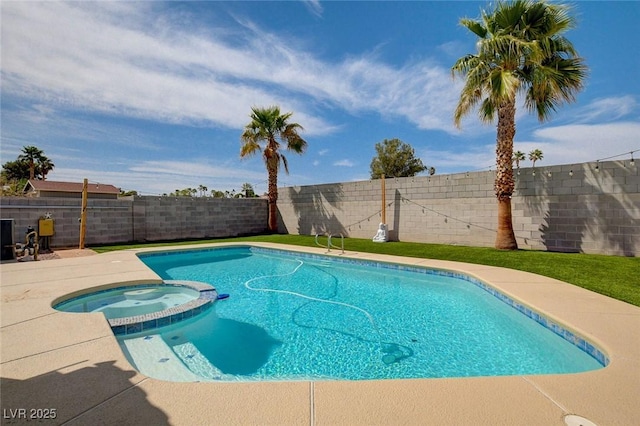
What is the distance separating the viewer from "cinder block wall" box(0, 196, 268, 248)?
10.5 metres

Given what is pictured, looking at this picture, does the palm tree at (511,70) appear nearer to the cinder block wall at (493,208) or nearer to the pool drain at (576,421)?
the cinder block wall at (493,208)

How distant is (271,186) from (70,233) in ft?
27.9

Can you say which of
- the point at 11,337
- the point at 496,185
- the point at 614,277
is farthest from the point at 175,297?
the point at 496,185

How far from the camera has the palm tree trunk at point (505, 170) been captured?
8.37 meters

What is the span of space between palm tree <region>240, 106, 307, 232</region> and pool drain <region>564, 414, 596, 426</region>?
560 inches

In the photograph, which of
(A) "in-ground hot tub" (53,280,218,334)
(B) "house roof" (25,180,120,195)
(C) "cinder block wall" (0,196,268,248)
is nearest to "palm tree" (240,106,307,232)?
(C) "cinder block wall" (0,196,268,248)

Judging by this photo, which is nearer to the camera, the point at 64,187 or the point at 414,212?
the point at 414,212

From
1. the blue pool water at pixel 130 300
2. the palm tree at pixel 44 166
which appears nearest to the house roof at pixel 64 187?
the palm tree at pixel 44 166

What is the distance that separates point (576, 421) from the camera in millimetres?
1847

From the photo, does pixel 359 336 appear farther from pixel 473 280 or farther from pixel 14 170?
pixel 14 170

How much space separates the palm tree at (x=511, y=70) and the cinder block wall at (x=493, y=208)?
95cm

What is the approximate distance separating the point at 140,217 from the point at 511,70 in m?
14.6

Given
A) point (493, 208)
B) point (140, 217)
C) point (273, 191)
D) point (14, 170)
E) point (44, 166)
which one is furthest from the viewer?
point (44, 166)

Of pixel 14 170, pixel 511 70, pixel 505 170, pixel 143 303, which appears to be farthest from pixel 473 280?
pixel 14 170
